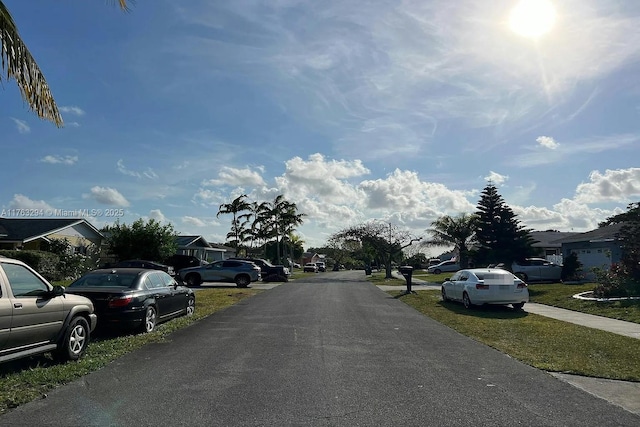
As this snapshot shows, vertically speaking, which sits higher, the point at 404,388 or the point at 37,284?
the point at 37,284

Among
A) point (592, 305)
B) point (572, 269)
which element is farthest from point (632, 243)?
point (572, 269)

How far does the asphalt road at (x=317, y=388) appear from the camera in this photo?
17.3 ft

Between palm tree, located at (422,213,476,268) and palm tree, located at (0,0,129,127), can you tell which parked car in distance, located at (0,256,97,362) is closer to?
Result: palm tree, located at (0,0,129,127)

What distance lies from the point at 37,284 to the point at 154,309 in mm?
3983

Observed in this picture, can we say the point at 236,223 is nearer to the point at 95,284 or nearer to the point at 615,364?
the point at 95,284

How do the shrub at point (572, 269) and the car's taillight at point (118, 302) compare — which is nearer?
the car's taillight at point (118, 302)

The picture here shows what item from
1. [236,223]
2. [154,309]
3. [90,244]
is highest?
[236,223]

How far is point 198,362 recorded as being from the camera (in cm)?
788

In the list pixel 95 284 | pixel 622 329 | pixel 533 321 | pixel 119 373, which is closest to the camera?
pixel 119 373

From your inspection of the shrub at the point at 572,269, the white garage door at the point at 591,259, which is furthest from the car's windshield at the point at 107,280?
the white garage door at the point at 591,259

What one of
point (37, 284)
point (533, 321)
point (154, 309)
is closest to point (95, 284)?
point (154, 309)

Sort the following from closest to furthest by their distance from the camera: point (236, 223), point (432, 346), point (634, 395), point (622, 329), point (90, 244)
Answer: point (634, 395), point (432, 346), point (622, 329), point (90, 244), point (236, 223)

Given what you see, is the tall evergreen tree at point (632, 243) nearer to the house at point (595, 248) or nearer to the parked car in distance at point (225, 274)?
the house at point (595, 248)

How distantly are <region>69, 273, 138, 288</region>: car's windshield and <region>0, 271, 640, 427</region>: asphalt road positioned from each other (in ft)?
6.20
